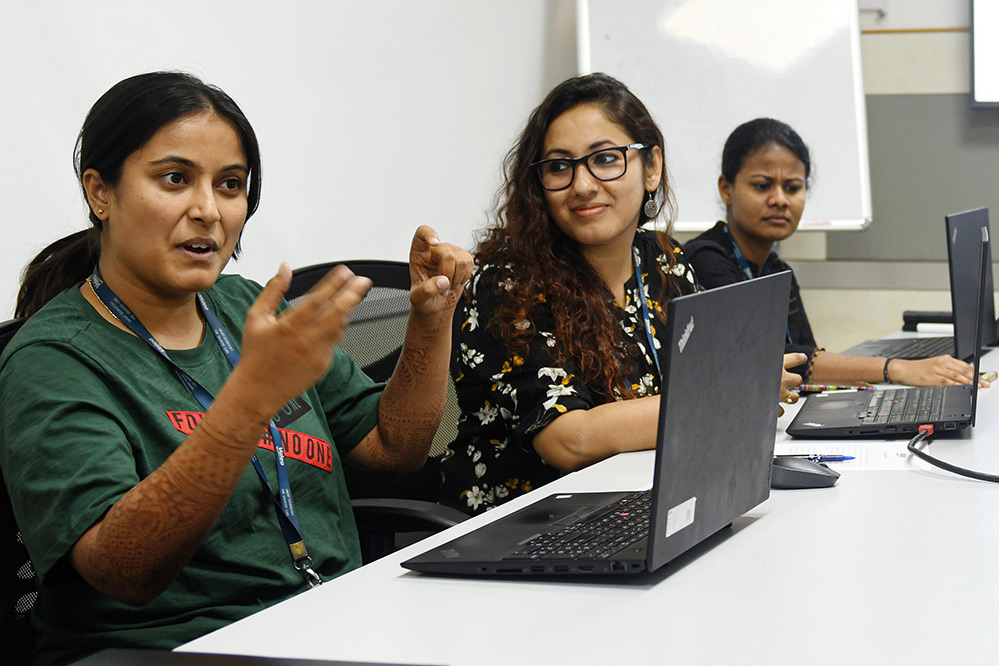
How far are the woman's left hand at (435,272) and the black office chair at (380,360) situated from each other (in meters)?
0.22

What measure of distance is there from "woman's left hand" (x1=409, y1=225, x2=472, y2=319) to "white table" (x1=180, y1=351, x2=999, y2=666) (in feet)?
1.21

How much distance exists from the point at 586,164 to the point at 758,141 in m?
1.13

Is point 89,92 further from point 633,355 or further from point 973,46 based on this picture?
point 973,46

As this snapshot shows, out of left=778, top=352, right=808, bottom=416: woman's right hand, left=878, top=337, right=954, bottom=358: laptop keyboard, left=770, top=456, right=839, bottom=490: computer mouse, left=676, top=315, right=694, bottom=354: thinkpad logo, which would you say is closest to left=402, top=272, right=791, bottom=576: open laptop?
left=676, top=315, right=694, bottom=354: thinkpad logo

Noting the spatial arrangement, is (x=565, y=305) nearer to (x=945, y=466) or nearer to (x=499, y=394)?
(x=499, y=394)

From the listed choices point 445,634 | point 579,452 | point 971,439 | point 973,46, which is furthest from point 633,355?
point 973,46

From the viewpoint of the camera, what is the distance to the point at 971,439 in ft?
5.39

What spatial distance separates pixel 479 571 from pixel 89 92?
134 cm

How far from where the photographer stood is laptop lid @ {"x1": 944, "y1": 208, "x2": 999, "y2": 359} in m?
2.16

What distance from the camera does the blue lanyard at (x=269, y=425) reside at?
4.13 feet

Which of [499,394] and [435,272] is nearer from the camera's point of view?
[435,272]

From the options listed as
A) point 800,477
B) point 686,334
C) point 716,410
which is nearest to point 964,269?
point 800,477

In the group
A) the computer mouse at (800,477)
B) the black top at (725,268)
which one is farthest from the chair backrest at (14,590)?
the black top at (725,268)

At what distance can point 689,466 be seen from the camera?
3.32 ft
